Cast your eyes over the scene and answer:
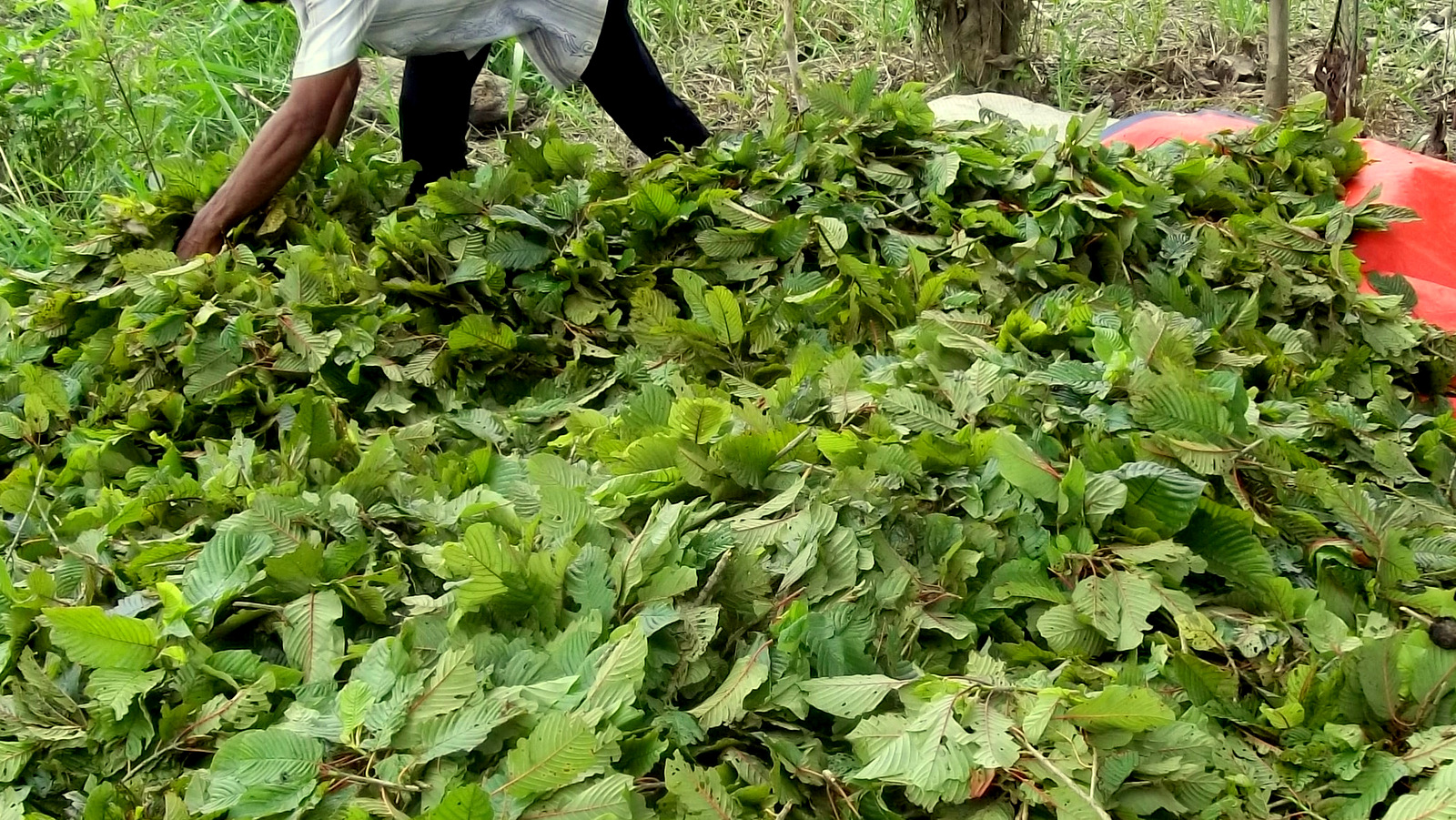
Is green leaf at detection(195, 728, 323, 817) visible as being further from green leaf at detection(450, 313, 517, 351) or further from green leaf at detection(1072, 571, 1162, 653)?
green leaf at detection(450, 313, 517, 351)

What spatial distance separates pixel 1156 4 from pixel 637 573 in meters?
3.81

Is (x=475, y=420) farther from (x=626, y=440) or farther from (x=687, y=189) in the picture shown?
(x=687, y=189)

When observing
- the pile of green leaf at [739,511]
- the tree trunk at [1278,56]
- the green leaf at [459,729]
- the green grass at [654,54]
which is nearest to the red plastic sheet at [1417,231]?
the pile of green leaf at [739,511]

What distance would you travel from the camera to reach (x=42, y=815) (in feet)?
3.22

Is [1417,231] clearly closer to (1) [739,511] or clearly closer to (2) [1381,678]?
(2) [1381,678]

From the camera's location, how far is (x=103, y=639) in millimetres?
1047

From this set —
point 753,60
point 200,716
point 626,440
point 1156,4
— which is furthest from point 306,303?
point 1156,4

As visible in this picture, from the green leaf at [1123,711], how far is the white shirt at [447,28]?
1.73 metres

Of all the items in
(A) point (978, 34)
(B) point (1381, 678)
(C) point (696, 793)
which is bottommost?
(B) point (1381, 678)

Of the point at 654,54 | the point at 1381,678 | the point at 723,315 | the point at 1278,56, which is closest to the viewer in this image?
the point at 1381,678

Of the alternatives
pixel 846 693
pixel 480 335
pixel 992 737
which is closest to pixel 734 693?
pixel 846 693

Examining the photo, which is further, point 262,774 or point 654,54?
point 654,54

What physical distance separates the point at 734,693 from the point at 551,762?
197 millimetres

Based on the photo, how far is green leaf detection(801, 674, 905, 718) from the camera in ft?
3.31
